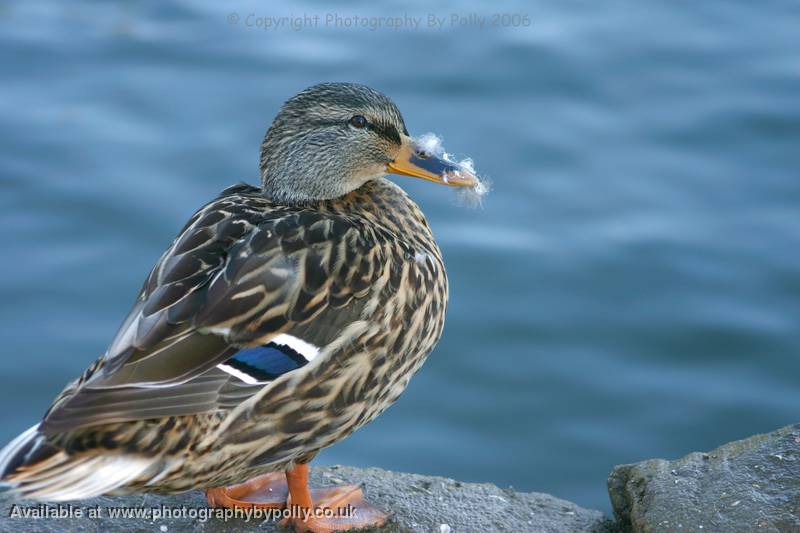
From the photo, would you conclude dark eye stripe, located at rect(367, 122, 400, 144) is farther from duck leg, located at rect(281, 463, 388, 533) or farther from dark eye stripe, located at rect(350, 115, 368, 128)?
duck leg, located at rect(281, 463, 388, 533)

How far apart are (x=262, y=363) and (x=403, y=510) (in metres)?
1.09

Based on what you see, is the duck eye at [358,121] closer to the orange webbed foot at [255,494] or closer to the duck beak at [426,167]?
the duck beak at [426,167]

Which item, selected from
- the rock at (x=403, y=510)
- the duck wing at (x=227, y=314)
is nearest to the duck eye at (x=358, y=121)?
the duck wing at (x=227, y=314)

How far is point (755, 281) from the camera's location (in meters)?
7.31

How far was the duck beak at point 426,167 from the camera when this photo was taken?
4.66m

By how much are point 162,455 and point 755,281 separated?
468 cm

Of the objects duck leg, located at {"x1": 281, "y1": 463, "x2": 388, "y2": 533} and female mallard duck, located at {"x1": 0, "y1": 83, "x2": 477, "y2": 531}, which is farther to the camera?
duck leg, located at {"x1": 281, "y1": 463, "x2": 388, "y2": 533}

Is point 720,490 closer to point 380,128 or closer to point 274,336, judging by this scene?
point 274,336

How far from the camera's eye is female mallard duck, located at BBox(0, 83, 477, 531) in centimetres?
353

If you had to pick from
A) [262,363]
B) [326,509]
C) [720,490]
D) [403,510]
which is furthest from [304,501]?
[720,490]

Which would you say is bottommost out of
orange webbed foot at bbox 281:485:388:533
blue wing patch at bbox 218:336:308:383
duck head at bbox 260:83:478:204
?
orange webbed foot at bbox 281:485:388:533

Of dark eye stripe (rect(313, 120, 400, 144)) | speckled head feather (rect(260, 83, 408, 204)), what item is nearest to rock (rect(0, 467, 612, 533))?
speckled head feather (rect(260, 83, 408, 204))

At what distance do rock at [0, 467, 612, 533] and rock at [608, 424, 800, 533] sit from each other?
362mm

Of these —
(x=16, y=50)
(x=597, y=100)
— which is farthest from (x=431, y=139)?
(x=16, y=50)
